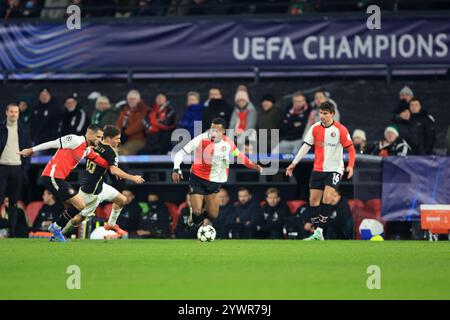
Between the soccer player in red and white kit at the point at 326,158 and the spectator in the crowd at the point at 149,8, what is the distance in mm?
6970

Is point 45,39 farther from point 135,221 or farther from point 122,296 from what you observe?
point 122,296

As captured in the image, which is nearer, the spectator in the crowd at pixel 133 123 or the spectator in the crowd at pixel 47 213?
the spectator in the crowd at pixel 47 213

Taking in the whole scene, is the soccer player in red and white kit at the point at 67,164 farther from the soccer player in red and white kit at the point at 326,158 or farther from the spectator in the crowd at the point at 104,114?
the spectator in the crowd at the point at 104,114

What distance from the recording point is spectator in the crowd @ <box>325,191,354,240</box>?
2119cm

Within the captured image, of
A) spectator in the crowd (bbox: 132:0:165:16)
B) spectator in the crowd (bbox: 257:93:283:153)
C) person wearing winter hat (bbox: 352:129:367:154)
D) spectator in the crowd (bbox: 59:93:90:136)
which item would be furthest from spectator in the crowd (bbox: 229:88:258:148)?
spectator in the crowd (bbox: 59:93:90:136)

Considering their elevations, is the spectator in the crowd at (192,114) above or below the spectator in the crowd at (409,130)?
above

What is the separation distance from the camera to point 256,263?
13.6 meters

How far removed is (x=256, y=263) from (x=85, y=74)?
47.1 feet

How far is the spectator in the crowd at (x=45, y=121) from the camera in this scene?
80.3ft

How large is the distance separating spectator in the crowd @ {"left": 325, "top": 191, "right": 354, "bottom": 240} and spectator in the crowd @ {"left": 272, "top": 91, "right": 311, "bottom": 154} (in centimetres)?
195

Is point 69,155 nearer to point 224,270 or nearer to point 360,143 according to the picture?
point 224,270

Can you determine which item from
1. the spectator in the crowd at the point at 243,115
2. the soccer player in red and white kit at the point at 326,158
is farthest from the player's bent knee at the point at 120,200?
the spectator in the crowd at the point at 243,115

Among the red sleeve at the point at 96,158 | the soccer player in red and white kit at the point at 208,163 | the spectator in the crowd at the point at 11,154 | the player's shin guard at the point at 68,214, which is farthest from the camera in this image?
the spectator in the crowd at the point at 11,154

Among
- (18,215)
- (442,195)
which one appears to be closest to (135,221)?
(18,215)
